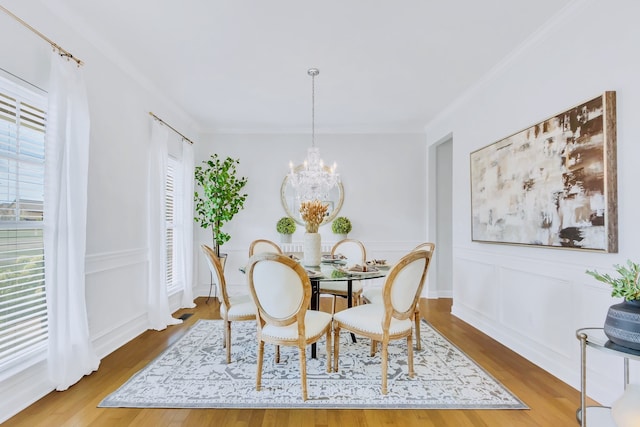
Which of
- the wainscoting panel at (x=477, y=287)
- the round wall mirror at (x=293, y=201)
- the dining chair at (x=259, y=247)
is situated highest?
the round wall mirror at (x=293, y=201)

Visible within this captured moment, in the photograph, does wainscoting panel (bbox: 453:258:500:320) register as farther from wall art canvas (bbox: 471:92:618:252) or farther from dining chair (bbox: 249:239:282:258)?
dining chair (bbox: 249:239:282:258)

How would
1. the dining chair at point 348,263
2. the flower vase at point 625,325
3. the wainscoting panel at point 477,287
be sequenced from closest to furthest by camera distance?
the flower vase at point 625,325 < the wainscoting panel at point 477,287 < the dining chair at point 348,263

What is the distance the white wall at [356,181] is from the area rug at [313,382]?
2463mm

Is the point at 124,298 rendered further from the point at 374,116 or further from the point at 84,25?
the point at 374,116

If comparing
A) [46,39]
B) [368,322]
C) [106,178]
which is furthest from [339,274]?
[46,39]

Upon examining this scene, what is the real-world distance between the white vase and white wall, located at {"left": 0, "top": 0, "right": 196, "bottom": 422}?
1.88 meters

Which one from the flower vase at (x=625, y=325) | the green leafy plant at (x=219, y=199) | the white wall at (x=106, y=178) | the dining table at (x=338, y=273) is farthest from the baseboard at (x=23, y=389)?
the flower vase at (x=625, y=325)

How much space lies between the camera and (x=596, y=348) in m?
1.47

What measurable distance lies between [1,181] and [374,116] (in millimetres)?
4234

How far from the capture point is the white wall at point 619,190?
2.06m

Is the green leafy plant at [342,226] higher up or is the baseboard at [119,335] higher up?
the green leafy plant at [342,226]

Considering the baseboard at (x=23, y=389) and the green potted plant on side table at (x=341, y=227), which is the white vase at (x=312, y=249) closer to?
the green potted plant on side table at (x=341, y=227)

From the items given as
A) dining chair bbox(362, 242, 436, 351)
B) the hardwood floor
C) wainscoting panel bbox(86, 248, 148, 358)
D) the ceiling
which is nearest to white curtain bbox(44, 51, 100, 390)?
the hardwood floor

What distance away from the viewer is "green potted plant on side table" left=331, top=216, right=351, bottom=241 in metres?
5.28
